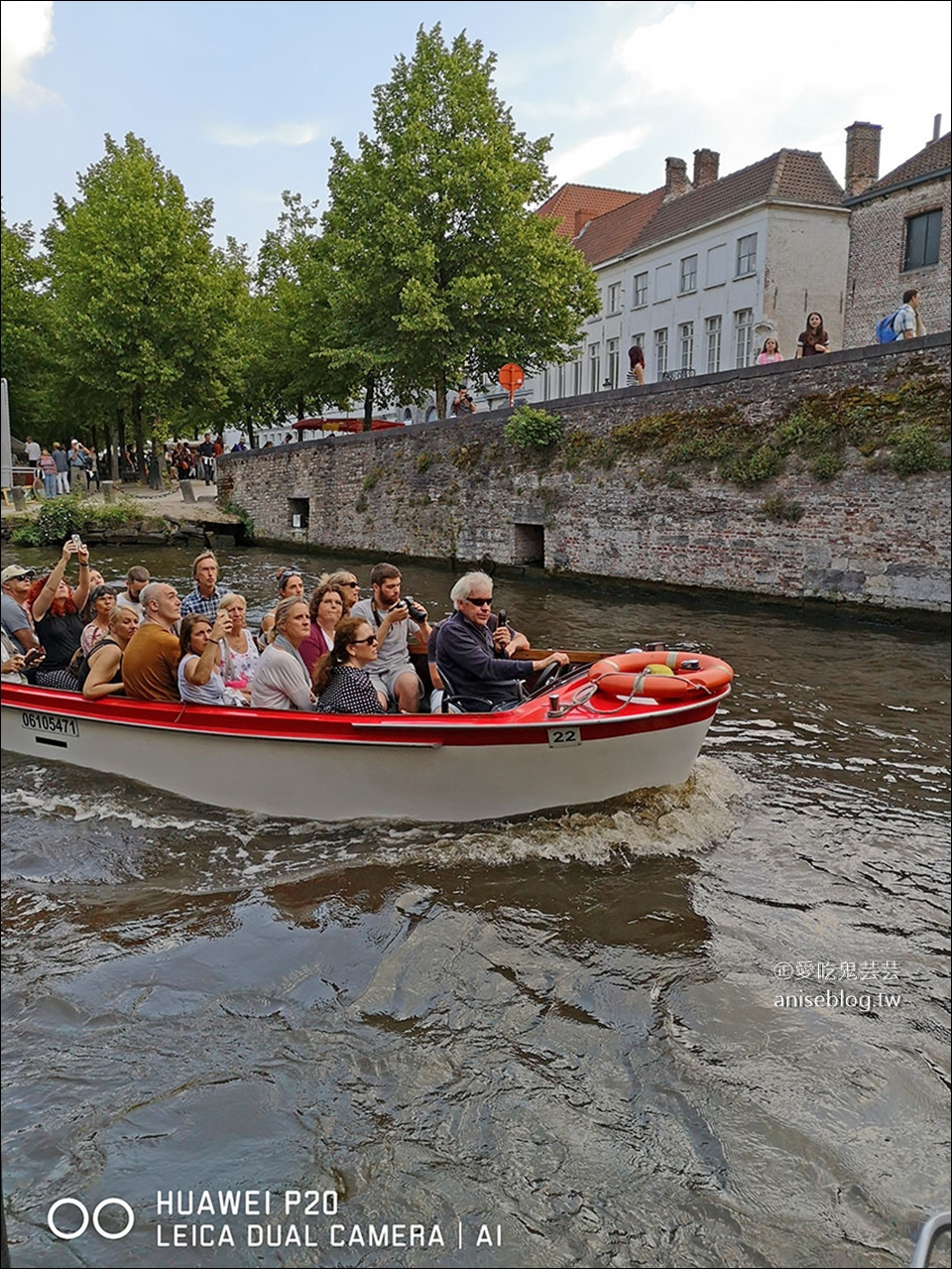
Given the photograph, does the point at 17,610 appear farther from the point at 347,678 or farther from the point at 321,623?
the point at 347,678

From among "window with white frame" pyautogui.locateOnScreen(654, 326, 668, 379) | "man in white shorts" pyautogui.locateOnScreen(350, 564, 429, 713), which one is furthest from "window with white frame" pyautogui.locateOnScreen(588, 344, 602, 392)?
"man in white shorts" pyautogui.locateOnScreen(350, 564, 429, 713)

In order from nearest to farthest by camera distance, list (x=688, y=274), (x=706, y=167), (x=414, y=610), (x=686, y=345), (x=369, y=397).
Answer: (x=414, y=610) < (x=369, y=397) < (x=688, y=274) < (x=686, y=345) < (x=706, y=167)

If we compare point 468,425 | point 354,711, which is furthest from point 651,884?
point 468,425

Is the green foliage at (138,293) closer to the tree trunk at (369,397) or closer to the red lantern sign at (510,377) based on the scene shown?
the tree trunk at (369,397)

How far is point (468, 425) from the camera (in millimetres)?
19641

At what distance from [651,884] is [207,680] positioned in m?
2.78

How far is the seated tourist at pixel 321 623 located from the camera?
20.3 feet

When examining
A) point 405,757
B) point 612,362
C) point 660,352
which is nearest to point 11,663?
point 405,757

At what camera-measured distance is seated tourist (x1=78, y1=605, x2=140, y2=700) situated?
6.07 m

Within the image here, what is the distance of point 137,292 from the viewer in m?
25.2

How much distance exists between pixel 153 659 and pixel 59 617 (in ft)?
6.00

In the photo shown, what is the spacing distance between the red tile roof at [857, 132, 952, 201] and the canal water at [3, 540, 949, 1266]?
804 inches

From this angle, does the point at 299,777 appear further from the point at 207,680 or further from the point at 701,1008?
the point at 701,1008

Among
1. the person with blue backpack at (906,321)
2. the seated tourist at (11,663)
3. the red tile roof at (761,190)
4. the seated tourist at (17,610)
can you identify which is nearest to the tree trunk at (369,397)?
the red tile roof at (761,190)
